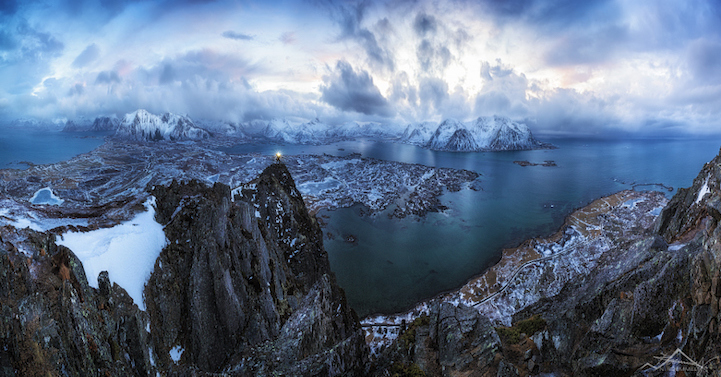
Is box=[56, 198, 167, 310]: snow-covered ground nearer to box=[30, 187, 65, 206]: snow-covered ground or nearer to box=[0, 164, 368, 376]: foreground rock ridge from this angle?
box=[0, 164, 368, 376]: foreground rock ridge

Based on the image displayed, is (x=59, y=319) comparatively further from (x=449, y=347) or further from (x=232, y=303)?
(x=449, y=347)

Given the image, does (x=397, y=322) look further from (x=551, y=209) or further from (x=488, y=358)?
(x=551, y=209)

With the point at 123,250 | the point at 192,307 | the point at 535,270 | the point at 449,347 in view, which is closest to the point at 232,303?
the point at 192,307

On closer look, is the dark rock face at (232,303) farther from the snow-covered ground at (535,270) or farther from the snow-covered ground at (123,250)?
the snow-covered ground at (535,270)

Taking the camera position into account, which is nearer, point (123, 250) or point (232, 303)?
point (123, 250)

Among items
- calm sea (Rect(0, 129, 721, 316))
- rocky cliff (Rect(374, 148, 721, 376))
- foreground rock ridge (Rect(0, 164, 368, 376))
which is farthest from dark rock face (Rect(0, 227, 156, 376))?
calm sea (Rect(0, 129, 721, 316))
